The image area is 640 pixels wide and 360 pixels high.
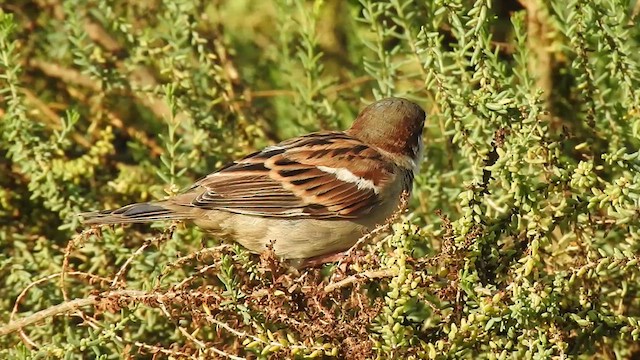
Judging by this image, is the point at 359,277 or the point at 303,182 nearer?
the point at 359,277

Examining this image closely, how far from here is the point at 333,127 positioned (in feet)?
15.7

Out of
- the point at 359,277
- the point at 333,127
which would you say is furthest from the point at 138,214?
the point at 333,127

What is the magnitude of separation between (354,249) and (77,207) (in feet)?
5.39

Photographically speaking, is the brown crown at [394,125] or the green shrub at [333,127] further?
the brown crown at [394,125]

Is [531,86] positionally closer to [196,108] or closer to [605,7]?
[605,7]

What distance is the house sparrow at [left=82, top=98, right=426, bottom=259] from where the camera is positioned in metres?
4.00

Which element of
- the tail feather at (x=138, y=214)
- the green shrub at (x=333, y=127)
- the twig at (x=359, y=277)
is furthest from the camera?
the tail feather at (x=138, y=214)

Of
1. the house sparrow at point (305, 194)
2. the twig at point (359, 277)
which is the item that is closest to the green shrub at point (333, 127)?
the twig at point (359, 277)

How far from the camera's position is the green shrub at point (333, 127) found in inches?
115

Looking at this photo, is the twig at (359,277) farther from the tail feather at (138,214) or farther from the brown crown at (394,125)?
the brown crown at (394,125)

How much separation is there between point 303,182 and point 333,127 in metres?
0.69

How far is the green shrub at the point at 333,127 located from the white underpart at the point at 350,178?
1.01ft

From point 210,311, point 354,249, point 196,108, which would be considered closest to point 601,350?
point 354,249

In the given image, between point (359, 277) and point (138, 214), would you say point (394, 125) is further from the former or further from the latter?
point (359, 277)
